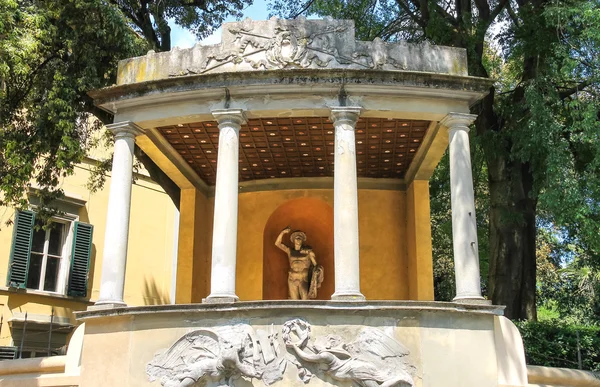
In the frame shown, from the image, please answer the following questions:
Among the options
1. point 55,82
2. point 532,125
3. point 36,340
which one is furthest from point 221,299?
point 36,340

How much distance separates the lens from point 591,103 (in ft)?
41.7

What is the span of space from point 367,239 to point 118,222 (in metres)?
6.48

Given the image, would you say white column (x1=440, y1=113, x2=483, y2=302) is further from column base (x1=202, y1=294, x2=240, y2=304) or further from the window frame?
the window frame

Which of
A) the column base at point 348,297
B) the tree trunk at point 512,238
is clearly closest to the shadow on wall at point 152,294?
the tree trunk at point 512,238

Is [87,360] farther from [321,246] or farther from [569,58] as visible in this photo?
[569,58]

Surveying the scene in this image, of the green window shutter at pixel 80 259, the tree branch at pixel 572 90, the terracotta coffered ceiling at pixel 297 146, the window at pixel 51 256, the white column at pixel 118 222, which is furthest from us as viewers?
the green window shutter at pixel 80 259

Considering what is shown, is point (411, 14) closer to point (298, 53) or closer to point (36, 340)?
point (298, 53)

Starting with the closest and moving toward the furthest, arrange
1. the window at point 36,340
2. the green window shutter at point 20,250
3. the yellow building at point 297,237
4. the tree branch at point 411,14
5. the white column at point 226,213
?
the yellow building at point 297,237
the white column at point 226,213
the window at point 36,340
the green window shutter at point 20,250
the tree branch at point 411,14

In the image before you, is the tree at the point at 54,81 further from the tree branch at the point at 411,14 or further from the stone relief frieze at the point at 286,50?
the tree branch at the point at 411,14

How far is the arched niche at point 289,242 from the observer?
16.5m

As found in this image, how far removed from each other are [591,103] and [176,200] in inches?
377

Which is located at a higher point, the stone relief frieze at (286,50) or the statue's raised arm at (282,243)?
the stone relief frieze at (286,50)

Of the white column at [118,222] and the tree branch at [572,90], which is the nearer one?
the white column at [118,222]

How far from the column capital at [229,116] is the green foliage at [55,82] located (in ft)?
10.8
